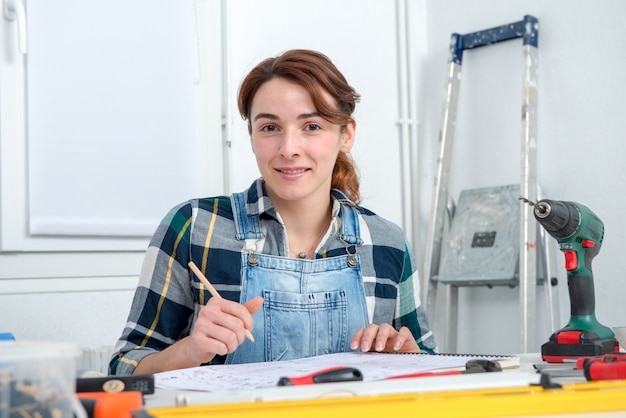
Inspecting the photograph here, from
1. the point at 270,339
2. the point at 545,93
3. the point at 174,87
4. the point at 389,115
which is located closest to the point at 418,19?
the point at 389,115

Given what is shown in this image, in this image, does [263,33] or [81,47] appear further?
[263,33]

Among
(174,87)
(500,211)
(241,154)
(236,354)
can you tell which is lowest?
(236,354)

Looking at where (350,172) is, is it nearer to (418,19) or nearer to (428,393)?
(428,393)

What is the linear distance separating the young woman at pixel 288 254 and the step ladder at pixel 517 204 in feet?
3.29

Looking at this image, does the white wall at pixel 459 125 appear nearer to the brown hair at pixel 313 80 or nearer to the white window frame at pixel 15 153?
the white window frame at pixel 15 153

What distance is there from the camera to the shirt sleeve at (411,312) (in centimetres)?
163

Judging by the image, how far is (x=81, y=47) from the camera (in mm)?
2143

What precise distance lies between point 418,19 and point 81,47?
1.44 meters

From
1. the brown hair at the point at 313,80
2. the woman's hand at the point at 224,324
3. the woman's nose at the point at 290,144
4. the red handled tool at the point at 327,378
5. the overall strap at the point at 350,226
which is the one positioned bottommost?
the red handled tool at the point at 327,378

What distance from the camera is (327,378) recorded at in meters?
0.82

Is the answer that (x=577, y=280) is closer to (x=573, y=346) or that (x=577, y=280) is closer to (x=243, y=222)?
(x=573, y=346)

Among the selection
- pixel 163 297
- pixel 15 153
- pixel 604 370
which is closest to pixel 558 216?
pixel 604 370

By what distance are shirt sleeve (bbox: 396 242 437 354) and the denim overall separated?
0.16 m

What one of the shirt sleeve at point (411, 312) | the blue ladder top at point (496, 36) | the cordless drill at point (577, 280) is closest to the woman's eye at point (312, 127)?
the shirt sleeve at point (411, 312)
